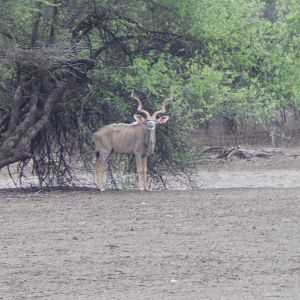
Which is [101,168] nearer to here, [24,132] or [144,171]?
[144,171]

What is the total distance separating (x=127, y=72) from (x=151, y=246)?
25.5 ft

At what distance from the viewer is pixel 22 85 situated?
62.7 feet

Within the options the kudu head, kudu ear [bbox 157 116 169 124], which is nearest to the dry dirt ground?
the kudu head

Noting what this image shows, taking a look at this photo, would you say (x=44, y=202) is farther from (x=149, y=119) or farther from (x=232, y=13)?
(x=232, y=13)

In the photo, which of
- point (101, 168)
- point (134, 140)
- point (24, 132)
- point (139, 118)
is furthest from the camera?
point (101, 168)

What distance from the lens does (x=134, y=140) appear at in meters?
19.5

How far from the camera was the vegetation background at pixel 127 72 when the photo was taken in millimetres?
18438

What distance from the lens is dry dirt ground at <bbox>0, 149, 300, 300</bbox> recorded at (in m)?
9.43

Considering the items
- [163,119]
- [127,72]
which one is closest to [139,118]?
[163,119]

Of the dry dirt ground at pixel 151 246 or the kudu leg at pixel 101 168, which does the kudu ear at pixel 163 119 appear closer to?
the kudu leg at pixel 101 168

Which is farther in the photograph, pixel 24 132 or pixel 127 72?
pixel 24 132

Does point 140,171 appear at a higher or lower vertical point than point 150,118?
lower

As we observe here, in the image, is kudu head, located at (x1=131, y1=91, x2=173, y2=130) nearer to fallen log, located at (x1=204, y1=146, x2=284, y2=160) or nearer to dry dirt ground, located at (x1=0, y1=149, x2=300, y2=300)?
dry dirt ground, located at (x1=0, y1=149, x2=300, y2=300)

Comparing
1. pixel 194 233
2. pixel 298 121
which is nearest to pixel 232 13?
pixel 194 233
